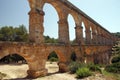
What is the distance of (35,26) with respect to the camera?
37.3 feet

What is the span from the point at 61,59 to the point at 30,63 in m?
4.34

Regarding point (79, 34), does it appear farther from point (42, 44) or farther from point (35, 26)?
point (35, 26)

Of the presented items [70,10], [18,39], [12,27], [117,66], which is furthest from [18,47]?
[12,27]

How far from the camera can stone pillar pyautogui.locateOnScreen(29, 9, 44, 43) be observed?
11.2 m

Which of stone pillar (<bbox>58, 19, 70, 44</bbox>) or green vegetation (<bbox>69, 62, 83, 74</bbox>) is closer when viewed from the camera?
green vegetation (<bbox>69, 62, 83, 74</bbox>)

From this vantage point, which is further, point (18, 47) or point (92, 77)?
point (92, 77)

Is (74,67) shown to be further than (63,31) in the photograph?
No

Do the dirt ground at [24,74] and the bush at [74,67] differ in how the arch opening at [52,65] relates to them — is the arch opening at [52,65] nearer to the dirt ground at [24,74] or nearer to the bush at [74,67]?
the dirt ground at [24,74]

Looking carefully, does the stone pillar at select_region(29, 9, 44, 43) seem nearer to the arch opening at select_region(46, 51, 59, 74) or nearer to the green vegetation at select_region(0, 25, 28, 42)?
the arch opening at select_region(46, 51, 59, 74)

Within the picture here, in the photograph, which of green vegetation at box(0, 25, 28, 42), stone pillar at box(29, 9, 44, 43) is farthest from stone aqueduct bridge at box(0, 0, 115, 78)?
green vegetation at box(0, 25, 28, 42)

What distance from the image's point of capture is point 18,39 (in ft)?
97.8

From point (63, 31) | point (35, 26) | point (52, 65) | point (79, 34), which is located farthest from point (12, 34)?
point (35, 26)

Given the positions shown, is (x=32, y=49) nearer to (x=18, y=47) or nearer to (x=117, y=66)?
(x=18, y=47)

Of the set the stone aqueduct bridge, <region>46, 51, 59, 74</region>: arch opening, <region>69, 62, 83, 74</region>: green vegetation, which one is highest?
the stone aqueduct bridge
